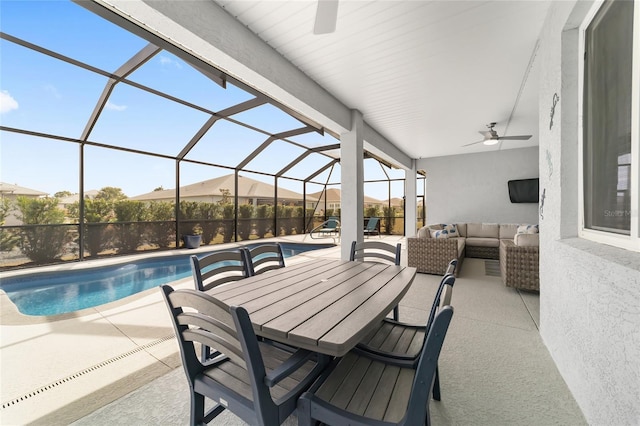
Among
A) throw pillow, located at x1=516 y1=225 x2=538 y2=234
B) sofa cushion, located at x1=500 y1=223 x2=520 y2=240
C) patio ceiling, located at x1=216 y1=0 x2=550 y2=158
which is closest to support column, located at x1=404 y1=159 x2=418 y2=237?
sofa cushion, located at x1=500 y1=223 x2=520 y2=240

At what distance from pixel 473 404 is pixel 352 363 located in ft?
2.99

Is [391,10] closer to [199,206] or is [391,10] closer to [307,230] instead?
[199,206]

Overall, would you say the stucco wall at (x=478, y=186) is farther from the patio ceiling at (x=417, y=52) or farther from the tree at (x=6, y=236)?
the tree at (x=6, y=236)

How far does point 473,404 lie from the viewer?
153 centimetres

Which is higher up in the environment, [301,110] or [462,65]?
[462,65]

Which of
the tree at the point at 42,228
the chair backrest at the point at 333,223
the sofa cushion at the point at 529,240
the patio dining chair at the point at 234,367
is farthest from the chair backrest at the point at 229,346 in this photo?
the chair backrest at the point at 333,223

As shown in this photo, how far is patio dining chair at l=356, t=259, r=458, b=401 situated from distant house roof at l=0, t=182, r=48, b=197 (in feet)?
25.5

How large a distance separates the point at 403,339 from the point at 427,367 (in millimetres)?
763

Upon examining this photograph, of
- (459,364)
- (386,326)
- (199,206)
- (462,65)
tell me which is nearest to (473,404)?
(459,364)

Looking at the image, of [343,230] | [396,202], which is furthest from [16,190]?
[396,202]

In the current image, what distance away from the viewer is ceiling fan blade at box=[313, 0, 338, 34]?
5.24 ft

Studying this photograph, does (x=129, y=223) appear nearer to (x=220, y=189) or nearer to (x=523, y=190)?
(x=220, y=189)

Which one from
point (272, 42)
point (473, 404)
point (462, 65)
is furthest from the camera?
point (462, 65)

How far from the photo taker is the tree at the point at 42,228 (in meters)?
5.22
